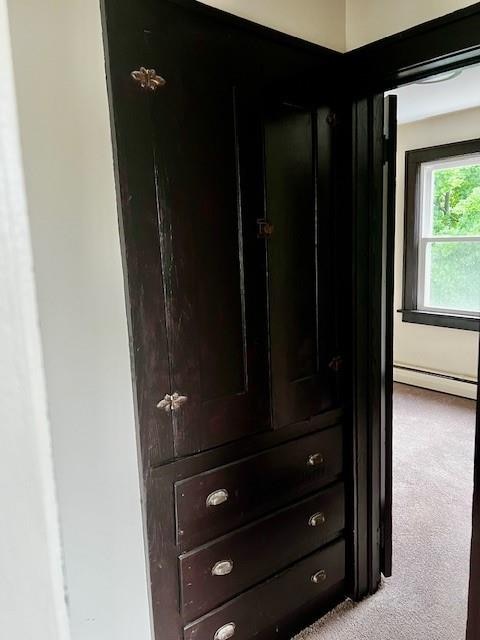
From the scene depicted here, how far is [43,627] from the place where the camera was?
0.36 metres

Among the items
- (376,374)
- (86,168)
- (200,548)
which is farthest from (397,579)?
(86,168)

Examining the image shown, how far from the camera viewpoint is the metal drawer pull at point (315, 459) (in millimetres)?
1647

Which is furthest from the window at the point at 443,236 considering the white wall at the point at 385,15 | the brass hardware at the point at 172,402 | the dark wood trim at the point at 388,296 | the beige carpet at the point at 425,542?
the brass hardware at the point at 172,402

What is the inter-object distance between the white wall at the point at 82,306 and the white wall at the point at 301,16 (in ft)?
1.50

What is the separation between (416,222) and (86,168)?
374 centimetres

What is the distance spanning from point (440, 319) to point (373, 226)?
2774mm

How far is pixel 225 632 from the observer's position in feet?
4.80

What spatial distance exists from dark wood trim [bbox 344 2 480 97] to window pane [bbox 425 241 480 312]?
2.81 m

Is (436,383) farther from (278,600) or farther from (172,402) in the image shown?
(172,402)

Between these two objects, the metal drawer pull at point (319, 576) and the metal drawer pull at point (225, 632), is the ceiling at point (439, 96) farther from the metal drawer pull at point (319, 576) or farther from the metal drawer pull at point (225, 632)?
the metal drawer pull at point (225, 632)

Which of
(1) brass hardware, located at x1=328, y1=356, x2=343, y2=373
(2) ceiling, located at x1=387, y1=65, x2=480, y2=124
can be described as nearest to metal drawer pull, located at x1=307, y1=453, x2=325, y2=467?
(1) brass hardware, located at x1=328, y1=356, x2=343, y2=373

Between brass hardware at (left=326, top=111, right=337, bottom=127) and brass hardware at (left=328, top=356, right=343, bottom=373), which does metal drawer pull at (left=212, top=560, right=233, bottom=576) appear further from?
brass hardware at (left=326, top=111, right=337, bottom=127)

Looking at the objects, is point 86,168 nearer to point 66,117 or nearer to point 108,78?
point 66,117

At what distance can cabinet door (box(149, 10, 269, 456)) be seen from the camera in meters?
1.19
